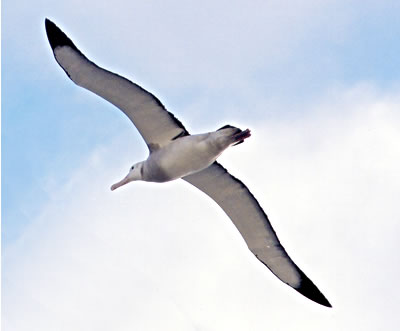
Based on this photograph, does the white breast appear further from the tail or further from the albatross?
the tail

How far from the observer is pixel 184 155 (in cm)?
1720

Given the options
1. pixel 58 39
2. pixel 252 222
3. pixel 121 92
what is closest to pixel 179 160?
pixel 121 92

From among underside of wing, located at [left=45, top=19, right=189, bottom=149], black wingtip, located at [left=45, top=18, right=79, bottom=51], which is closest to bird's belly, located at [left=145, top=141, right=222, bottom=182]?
underside of wing, located at [left=45, top=19, right=189, bottom=149]

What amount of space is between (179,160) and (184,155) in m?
0.17

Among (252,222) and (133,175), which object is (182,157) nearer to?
(133,175)

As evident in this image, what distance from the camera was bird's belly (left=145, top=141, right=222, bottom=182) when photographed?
17.0 metres

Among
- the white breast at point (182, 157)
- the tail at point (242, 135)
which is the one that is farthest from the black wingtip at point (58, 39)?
the tail at point (242, 135)

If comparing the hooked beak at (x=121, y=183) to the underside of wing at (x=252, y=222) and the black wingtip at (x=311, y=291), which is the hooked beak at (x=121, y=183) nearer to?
the underside of wing at (x=252, y=222)

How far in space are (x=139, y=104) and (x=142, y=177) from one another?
179 centimetres

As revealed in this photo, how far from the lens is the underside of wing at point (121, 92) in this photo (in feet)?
54.3

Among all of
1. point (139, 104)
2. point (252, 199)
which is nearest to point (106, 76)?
point (139, 104)

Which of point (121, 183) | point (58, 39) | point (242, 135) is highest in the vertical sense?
point (242, 135)

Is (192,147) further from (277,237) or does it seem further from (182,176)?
(277,237)

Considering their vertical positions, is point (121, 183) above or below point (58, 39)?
below
